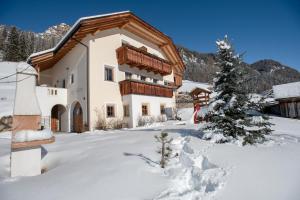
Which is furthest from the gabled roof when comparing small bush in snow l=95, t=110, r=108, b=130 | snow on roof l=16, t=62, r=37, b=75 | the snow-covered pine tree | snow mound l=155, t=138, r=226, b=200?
snow mound l=155, t=138, r=226, b=200

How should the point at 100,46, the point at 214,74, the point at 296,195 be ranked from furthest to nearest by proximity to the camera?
the point at 100,46, the point at 214,74, the point at 296,195

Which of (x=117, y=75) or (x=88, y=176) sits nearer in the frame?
A: (x=88, y=176)

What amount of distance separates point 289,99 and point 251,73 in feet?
68.4

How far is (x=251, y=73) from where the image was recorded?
8.60 metres

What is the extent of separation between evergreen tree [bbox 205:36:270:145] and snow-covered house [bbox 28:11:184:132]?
34.4 ft

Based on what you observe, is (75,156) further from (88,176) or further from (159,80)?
(159,80)

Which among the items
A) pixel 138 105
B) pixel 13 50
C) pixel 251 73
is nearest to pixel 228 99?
pixel 251 73

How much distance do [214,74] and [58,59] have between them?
17772mm

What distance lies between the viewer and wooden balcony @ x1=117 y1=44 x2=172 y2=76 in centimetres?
1876

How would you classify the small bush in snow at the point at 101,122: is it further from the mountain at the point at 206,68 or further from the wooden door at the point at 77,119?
the mountain at the point at 206,68

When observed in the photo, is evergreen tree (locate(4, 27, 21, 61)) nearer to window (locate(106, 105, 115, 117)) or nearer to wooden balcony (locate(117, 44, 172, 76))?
wooden balcony (locate(117, 44, 172, 76))

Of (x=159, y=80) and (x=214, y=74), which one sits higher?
(x=159, y=80)

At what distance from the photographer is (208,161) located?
5672 millimetres

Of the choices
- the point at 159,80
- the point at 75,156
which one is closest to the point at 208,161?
the point at 75,156
